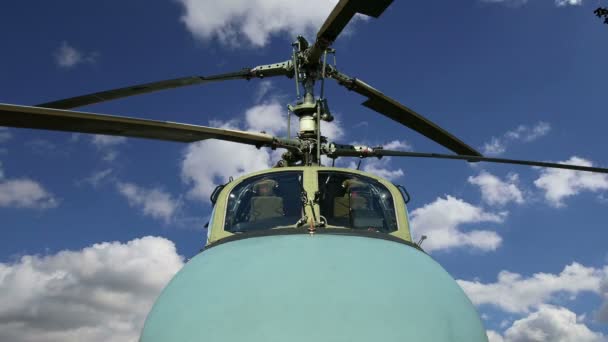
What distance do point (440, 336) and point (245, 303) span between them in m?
1.39

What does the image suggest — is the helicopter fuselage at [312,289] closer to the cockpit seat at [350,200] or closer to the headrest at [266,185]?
the cockpit seat at [350,200]

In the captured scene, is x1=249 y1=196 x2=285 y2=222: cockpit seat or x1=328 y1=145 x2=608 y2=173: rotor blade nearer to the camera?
x1=249 y1=196 x2=285 y2=222: cockpit seat

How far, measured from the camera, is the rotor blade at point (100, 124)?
5.60 m

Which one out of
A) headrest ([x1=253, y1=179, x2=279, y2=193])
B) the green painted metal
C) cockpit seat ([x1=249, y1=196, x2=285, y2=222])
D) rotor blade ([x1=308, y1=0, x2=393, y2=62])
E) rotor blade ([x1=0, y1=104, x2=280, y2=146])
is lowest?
the green painted metal

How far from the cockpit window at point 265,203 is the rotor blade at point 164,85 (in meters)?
2.76

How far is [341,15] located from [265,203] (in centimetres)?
248

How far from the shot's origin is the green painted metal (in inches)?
134

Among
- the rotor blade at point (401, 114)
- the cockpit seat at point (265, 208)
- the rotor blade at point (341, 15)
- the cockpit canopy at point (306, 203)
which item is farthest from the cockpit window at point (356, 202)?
the rotor blade at point (401, 114)

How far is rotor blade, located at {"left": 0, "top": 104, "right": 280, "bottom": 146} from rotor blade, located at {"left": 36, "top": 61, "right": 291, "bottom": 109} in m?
1.41

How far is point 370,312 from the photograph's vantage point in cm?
349

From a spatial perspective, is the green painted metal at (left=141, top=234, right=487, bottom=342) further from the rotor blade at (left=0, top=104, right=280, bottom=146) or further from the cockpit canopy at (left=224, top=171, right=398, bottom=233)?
the rotor blade at (left=0, top=104, right=280, bottom=146)

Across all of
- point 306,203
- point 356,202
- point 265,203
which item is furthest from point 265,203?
point 356,202

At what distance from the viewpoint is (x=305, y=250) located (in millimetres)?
4277

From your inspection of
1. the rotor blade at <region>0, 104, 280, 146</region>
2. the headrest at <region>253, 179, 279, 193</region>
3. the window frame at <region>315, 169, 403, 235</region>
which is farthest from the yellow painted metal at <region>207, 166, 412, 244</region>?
the rotor blade at <region>0, 104, 280, 146</region>
